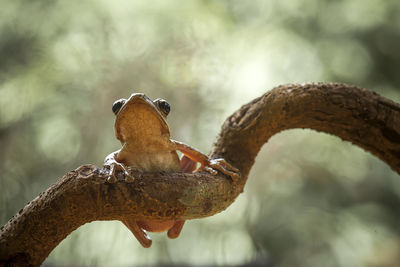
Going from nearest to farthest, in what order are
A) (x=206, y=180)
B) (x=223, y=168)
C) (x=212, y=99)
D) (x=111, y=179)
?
(x=111, y=179) → (x=206, y=180) → (x=223, y=168) → (x=212, y=99)

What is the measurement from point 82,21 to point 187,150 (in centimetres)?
352

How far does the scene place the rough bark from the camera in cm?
174

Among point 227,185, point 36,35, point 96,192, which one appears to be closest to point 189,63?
point 36,35

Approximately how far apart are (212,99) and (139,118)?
312 centimetres

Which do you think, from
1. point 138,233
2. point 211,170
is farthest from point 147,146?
point 138,233

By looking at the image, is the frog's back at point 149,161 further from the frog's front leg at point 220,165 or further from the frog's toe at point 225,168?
the frog's toe at point 225,168

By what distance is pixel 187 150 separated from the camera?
2.46 metres

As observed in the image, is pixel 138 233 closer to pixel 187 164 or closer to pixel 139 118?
pixel 187 164

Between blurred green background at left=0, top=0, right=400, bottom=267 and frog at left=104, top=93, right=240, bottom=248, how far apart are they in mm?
2551

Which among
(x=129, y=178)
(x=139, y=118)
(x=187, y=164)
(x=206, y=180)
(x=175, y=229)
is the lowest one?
(x=175, y=229)

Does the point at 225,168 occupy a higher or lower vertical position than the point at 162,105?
lower

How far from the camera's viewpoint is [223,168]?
2.19m

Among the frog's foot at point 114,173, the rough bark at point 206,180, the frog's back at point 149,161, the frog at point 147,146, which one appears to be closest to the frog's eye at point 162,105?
the frog at point 147,146

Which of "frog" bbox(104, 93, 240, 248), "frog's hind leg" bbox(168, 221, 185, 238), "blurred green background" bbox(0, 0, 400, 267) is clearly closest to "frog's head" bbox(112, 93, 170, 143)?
"frog" bbox(104, 93, 240, 248)
